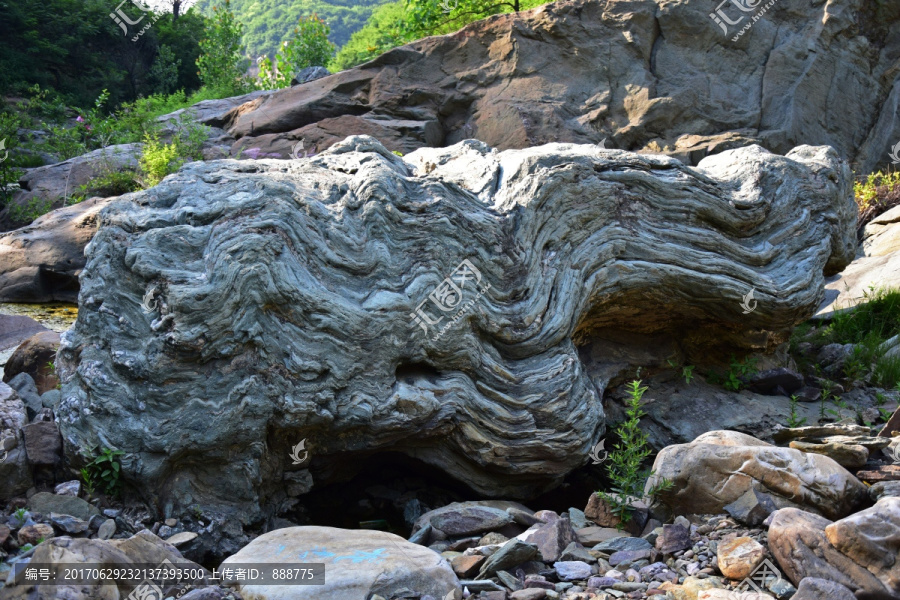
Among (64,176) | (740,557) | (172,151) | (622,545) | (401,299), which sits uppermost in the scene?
(172,151)

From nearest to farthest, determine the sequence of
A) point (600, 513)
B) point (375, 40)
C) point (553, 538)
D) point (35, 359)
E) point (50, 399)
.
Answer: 1. point (553, 538)
2. point (600, 513)
3. point (50, 399)
4. point (35, 359)
5. point (375, 40)

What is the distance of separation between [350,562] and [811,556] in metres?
2.35

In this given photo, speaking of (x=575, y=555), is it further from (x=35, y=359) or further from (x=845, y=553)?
(x=35, y=359)

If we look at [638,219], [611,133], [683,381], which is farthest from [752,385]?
[611,133]

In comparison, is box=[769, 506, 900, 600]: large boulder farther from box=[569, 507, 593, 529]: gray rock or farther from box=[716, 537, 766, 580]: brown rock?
box=[569, 507, 593, 529]: gray rock

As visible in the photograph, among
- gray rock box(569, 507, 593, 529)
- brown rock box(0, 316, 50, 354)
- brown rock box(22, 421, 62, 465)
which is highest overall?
brown rock box(0, 316, 50, 354)

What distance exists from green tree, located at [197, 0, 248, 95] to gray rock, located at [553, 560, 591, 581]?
1839cm

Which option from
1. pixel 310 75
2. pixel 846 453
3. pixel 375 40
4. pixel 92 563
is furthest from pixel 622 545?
pixel 375 40

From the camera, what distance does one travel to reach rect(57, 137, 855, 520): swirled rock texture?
4793 millimetres

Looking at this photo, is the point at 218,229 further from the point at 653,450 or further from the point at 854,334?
the point at 854,334

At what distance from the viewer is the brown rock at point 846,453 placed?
4.98m

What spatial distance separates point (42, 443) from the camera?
16.0ft

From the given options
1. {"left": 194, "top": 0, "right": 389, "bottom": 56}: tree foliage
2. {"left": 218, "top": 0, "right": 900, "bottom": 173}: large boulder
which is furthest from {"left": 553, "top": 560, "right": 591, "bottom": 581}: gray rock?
{"left": 194, "top": 0, "right": 389, "bottom": 56}: tree foliage
